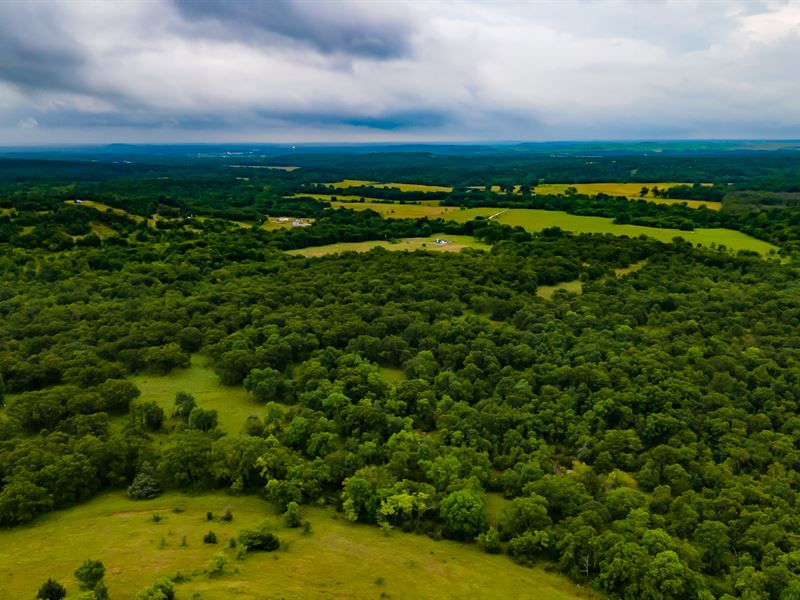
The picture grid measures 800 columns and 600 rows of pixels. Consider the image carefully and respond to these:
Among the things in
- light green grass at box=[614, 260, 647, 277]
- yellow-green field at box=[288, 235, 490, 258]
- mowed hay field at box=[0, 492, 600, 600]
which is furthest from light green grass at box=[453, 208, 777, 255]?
mowed hay field at box=[0, 492, 600, 600]

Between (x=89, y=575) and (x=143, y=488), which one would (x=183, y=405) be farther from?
(x=89, y=575)

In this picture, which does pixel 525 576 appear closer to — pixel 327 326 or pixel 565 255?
pixel 327 326

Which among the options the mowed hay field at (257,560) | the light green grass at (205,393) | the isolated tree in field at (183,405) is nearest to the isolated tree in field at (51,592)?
the mowed hay field at (257,560)

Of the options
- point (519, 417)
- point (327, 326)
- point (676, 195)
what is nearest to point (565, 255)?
point (327, 326)

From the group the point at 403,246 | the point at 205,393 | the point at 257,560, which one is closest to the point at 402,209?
the point at 403,246

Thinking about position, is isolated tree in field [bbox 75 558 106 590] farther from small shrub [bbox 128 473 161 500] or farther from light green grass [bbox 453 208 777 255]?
light green grass [bbox 453 208 777 255]
